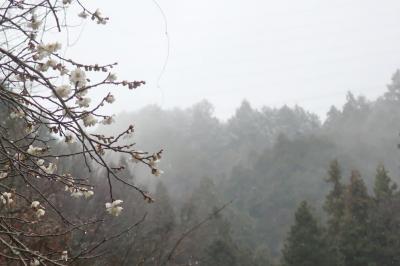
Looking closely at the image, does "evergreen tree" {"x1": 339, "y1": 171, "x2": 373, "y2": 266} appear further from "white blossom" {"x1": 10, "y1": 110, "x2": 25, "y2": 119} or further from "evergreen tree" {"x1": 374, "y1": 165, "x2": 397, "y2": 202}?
"white blossom" {"x1": 10, "y1": 110, "x2": 25, "y2": 119}

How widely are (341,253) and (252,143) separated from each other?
37334 millimetres

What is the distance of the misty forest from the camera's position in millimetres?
2236

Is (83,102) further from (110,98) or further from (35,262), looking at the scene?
(35,262)

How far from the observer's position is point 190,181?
5016cm

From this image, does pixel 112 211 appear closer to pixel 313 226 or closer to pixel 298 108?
pixel 313 226

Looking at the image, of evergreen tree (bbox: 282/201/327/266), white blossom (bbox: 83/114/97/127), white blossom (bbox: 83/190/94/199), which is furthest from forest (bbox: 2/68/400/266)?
white blossom (bbox: 83/114/97/127)

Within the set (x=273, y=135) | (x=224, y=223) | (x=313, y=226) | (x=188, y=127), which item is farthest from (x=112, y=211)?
(x=188, y=127)

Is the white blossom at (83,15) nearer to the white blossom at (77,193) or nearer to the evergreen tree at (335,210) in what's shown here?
the white blossom at (77,193)

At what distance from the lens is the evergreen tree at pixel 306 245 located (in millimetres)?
18828

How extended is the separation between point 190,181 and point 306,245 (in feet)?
104

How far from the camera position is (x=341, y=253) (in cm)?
1959

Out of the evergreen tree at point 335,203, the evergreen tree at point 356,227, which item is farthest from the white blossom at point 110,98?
the evergreen tree at point 335,203

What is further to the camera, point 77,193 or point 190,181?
point 190,181

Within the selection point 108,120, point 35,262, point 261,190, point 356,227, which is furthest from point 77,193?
point 261,190
